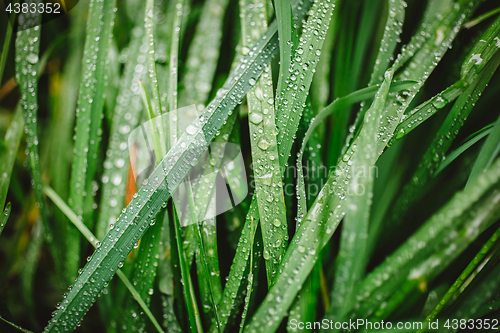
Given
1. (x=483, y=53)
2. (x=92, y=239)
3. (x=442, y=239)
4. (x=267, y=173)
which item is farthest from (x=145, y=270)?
(x=483, y=53)

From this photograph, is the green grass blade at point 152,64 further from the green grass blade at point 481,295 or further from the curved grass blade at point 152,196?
the green grass blade at point 481,295

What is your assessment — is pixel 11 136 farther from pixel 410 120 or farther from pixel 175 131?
pixel 410 120

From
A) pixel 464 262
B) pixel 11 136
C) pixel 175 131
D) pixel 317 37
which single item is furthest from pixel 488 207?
pixel 11 136

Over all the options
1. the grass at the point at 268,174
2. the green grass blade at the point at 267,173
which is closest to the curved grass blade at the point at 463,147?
the grass at the point at 268,174

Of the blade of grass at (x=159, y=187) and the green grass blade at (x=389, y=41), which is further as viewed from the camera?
the green grass blade at (x=389, y=41)

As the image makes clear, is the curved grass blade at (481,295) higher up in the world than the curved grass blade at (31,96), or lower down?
lower down

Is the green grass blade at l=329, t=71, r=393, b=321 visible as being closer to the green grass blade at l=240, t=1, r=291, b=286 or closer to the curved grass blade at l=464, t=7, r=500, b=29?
the green grass blade at l=240, t=1, r=291, b=286

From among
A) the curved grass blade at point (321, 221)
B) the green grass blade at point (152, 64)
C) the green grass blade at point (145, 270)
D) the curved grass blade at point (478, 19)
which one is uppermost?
the curved grass blade at point (478, 19)

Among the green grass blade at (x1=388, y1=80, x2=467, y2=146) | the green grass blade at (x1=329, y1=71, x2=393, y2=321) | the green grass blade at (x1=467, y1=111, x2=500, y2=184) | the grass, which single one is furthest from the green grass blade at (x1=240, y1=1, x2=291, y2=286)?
the green grass blade at (x1=467, y1=111, x2=500, y2=184)
